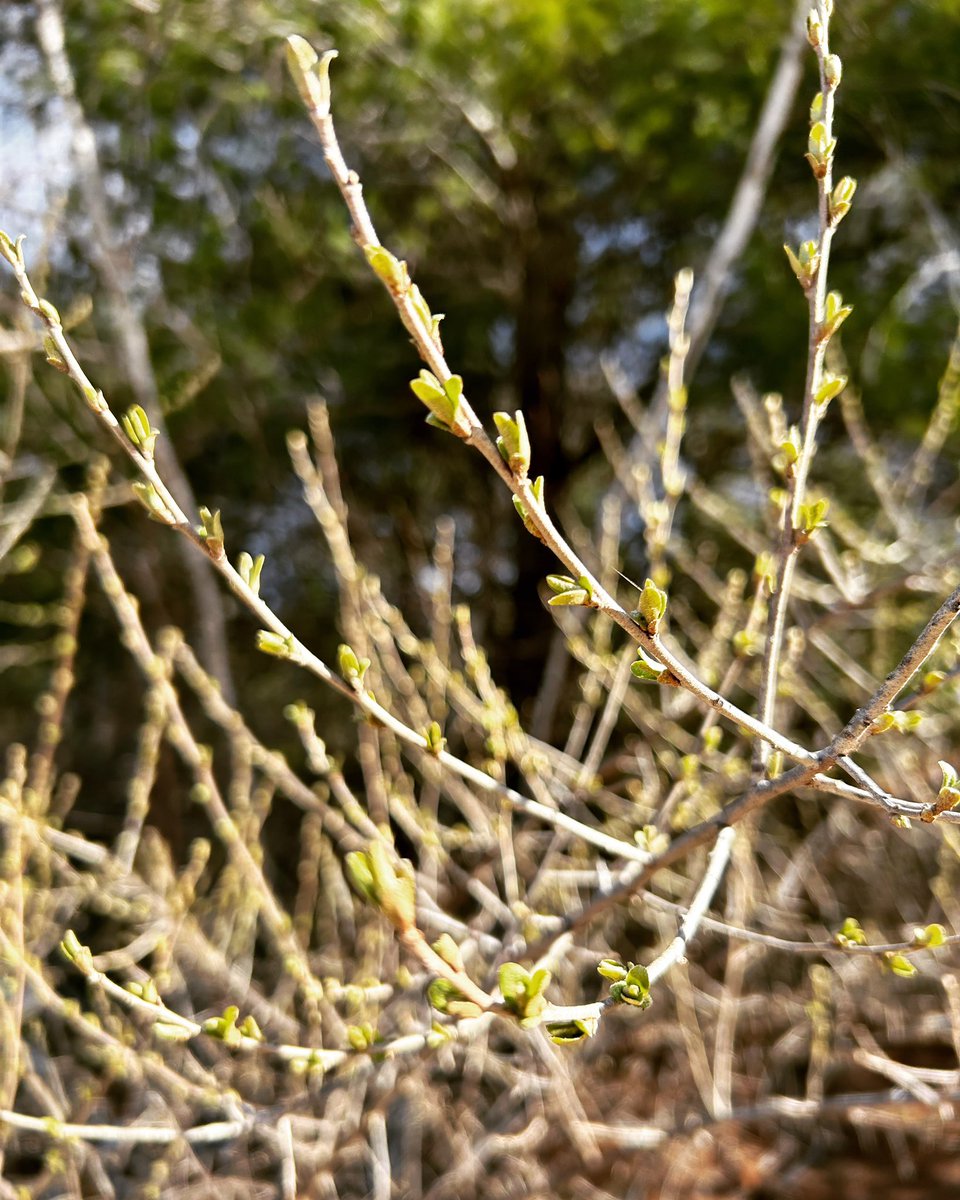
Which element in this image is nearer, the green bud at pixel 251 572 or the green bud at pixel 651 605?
the green bud at pixel 651 605

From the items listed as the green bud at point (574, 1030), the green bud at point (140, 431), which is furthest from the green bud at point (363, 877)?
the green bud at point (140, 431)

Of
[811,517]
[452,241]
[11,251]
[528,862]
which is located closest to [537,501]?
[811,517]

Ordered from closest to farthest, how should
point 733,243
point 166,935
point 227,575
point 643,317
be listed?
point 227,575 < point 166,935 < point 733,243 < point 643,317

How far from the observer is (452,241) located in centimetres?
488

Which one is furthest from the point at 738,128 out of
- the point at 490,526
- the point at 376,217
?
the point at 490,526

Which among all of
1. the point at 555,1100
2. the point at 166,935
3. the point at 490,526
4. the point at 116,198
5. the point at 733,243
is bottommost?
the point at 555,1100

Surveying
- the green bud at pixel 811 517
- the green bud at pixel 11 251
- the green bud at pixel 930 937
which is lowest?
the green bud at pixel 930 937

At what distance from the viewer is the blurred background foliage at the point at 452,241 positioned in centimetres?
368

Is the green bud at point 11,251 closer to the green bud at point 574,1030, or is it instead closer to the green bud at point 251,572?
the green bud at point 251,572

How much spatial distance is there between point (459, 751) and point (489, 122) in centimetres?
291

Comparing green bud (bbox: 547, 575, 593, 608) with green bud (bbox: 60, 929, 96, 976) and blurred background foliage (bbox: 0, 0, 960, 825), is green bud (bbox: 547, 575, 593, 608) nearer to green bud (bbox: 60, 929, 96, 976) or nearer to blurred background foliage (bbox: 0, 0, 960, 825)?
green bud (bbox: 60, 929, 96, 976)

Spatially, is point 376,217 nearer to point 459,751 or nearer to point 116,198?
point 116,198

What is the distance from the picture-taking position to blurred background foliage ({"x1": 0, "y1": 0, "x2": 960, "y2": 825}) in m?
3.68

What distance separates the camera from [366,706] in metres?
0.94
